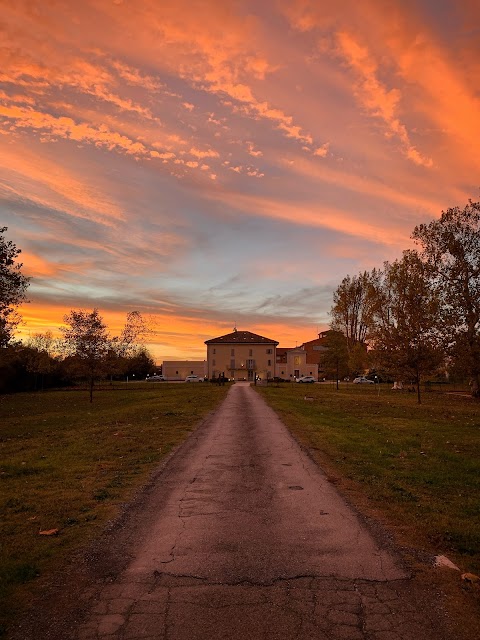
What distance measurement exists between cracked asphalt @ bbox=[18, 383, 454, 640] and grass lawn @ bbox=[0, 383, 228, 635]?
71 centimetres

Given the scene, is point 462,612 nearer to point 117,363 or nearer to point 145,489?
point 145,489

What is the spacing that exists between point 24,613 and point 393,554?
455 cm

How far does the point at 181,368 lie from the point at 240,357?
18.1 meters

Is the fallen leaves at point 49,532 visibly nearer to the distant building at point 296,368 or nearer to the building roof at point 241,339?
the building roof at point 241,339

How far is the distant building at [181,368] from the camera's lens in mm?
108000

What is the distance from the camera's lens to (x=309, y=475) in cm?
1026

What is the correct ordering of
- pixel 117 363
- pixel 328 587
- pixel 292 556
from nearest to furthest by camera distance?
1. pixel 328 587
2. pixel 292 556
3. pixel 117 363

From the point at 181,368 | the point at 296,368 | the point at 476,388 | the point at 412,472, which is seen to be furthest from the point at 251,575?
the point at 181,368

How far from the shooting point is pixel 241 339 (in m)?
99.8

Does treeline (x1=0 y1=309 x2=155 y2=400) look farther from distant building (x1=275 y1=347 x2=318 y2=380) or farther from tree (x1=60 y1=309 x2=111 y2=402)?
distant building (x1=275 y1=347 x2=318 y2=380)

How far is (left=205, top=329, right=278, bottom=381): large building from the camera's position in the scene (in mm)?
98375

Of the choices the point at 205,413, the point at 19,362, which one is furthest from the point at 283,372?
the point at 205,413

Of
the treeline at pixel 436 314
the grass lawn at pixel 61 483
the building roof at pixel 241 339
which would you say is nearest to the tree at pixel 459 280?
the treeline at pixel 436 314

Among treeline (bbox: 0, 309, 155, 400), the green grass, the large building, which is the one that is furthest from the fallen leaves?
the large building
